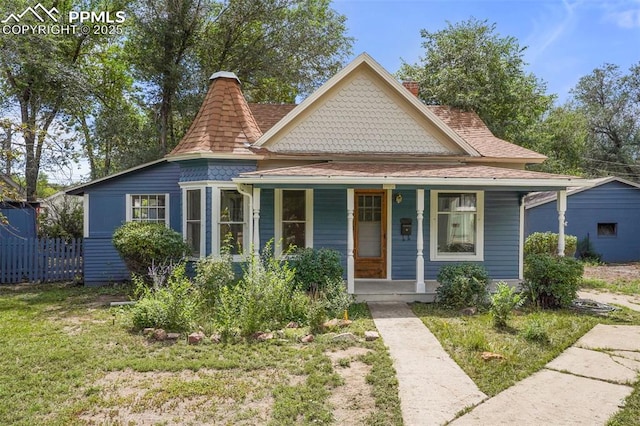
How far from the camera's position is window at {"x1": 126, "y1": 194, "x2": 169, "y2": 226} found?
36.6 feet

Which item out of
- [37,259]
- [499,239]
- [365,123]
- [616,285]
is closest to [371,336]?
[499,239]

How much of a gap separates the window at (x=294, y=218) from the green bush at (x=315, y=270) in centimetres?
156

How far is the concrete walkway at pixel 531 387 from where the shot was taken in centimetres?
374

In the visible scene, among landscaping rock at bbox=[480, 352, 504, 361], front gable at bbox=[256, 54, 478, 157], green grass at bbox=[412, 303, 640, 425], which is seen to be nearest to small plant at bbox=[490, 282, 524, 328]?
green grass at bbox=[412, 303, 640, 425]

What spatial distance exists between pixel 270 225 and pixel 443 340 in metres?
5.04

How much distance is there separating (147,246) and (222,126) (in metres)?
3.26

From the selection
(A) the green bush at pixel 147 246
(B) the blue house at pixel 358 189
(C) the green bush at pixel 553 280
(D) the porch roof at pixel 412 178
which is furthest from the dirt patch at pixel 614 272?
(A) the green bush at pixel 147 246

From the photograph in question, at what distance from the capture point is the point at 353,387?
435 cm

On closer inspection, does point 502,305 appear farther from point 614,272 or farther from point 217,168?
point 614,272

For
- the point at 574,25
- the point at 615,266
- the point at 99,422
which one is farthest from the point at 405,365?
the point at 615,266

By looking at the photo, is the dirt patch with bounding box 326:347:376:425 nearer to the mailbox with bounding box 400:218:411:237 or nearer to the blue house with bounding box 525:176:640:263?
the mailbox with bounding box 400:218:411:237

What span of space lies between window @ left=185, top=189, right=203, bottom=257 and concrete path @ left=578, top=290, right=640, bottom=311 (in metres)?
8.86

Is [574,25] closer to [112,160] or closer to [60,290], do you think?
[60,290]

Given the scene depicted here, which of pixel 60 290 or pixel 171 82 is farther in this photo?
pixel 171 82
